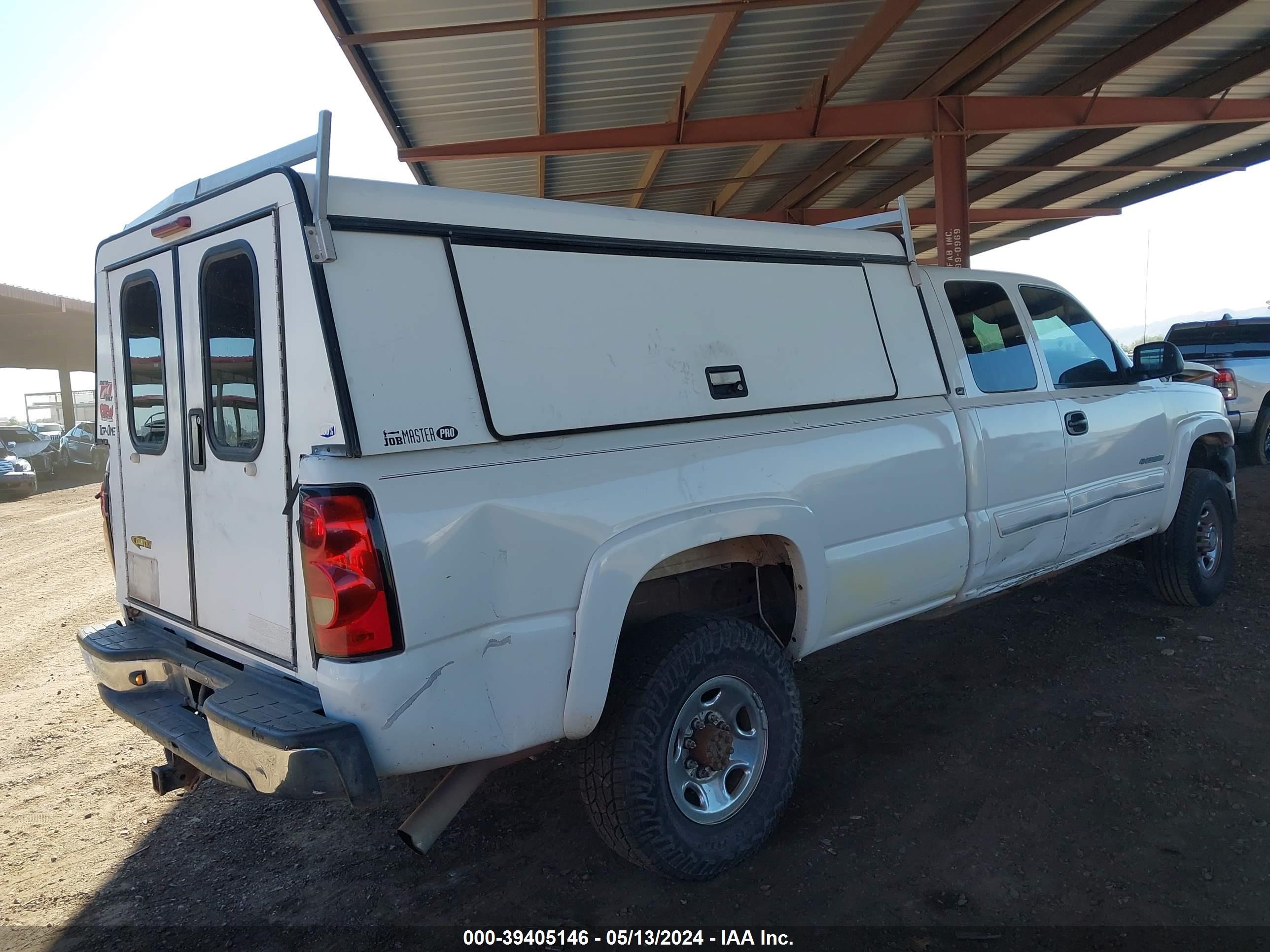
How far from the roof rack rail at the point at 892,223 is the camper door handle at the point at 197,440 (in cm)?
270

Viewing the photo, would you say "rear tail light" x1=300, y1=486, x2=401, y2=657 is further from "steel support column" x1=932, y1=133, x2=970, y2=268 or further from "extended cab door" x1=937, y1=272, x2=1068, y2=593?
"steel support column" x1=932, y1=133, x2=970, y2=268

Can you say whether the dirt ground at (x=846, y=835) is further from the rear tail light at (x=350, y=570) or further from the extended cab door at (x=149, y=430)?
the rear tail light at (x=350, y=570)

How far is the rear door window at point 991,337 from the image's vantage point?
4.31 m

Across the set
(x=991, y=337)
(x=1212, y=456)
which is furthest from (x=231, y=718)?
(x=1212, y=456)

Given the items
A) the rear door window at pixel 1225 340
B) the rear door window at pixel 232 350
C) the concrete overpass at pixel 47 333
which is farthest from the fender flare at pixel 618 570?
the concrete overpass at pixel 47 333

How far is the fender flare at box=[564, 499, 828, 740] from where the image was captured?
2.69 metres

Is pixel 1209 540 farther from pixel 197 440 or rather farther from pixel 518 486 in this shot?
pixel 197 440

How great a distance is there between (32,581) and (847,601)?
8.85 meters

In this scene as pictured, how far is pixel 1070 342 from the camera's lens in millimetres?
4926

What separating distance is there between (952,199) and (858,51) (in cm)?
288

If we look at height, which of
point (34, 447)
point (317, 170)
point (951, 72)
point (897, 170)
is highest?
point (897, 170)

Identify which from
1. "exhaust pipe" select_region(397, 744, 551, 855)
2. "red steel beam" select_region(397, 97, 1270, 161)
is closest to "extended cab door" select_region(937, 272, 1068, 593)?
"exhaust pipe" select_region(397, 744, 551, 855)

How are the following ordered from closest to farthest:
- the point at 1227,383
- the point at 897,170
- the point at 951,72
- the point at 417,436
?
the point at 417,436 → the point at 951,72 → the point at 1227,383 → the point at 897,170

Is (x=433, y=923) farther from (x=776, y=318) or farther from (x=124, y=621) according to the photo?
(x=776, y=318)
